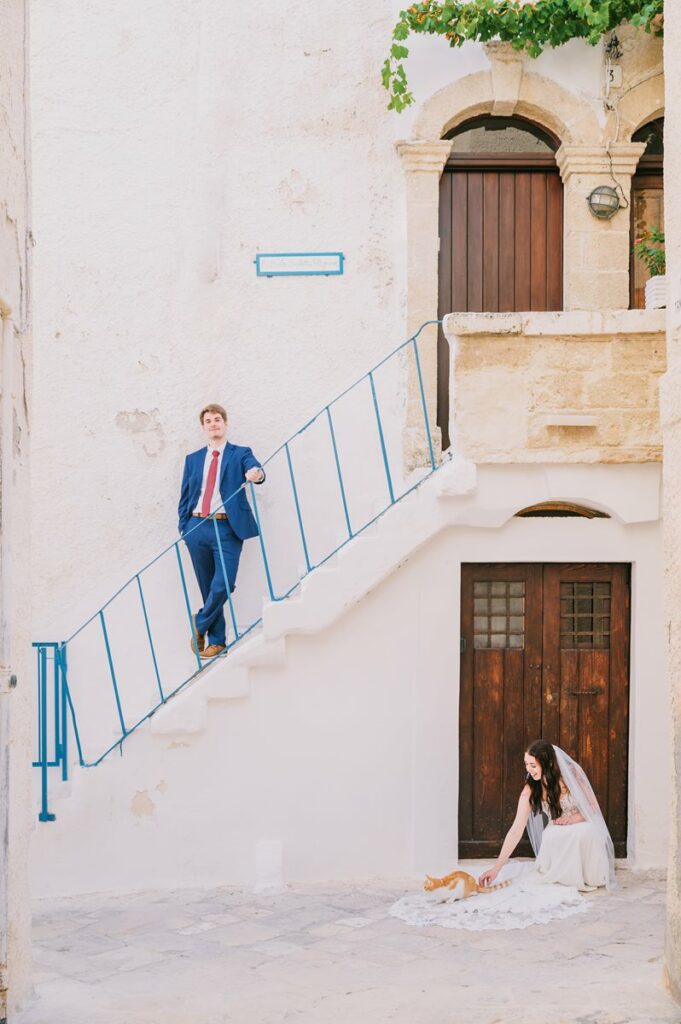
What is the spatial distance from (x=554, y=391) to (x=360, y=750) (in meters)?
2.43

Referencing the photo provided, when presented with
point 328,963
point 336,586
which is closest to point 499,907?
point 328,963

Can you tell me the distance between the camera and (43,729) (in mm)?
7938

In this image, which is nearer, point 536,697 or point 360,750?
point 360,750

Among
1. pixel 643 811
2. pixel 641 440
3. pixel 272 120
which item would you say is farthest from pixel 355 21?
pixel 643 811

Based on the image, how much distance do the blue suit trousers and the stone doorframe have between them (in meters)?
1.37

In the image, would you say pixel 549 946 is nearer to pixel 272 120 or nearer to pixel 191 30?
pixel 272 120

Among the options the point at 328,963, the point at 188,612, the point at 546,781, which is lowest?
the point at 328,963

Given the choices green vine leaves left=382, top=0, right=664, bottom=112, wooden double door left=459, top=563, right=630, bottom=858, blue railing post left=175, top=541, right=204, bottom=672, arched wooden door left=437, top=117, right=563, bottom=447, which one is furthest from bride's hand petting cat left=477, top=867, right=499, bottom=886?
green vine leaves left=382, top=0, right=664, bottom=112

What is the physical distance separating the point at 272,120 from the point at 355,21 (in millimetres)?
867

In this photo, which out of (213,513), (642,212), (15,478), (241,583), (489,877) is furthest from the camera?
(642,212)

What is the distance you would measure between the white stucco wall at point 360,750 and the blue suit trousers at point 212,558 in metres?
0.56

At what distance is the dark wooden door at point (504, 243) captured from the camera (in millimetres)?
8992

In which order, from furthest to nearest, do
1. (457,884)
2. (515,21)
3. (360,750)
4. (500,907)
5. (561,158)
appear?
1. (561,158)
2. (515,21)
3. (360,750)
4. (457,884)
5. (500,907)

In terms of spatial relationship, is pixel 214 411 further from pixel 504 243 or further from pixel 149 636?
pixel 504 243
